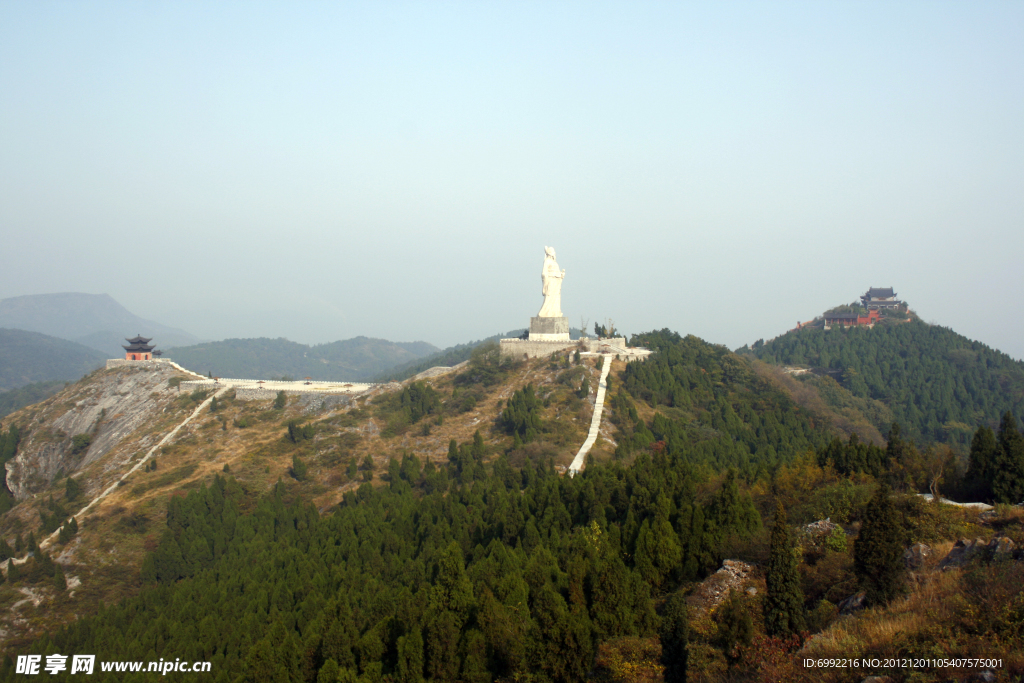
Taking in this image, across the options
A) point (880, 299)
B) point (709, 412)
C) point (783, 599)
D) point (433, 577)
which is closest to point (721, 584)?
point (783, 599)

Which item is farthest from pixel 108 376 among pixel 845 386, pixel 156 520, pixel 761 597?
pixel 845 386

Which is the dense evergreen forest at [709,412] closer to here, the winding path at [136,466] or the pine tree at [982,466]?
the pine tree at [982,466]

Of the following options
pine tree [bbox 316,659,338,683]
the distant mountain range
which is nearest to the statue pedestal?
pine tree [bbox 316,659,338,683]

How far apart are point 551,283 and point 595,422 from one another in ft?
38.1

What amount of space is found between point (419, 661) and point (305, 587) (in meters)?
9.58

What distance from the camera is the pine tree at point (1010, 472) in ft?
61.8

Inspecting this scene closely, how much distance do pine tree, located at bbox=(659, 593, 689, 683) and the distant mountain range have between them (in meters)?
135

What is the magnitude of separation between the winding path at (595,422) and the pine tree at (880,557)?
1695 cm

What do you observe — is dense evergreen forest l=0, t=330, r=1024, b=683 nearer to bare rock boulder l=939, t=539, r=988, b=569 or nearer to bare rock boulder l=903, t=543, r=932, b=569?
bare rock boulder l=903, t=543, r=932, b=569

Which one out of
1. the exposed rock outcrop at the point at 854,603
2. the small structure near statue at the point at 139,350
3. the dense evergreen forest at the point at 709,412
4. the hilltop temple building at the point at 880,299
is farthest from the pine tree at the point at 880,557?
the hilltop temple building at the point at 880,299

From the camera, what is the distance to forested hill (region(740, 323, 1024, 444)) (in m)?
62.7

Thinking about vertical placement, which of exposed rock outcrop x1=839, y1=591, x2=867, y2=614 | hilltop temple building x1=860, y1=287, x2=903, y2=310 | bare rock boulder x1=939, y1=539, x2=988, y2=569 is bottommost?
exposed rock outcrop x1=839, y1=591, x2=867, y2=614

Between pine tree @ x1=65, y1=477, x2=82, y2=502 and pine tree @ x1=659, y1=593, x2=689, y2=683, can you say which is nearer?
pine tree @ x1=659, y1=593, x2=689, y2=683

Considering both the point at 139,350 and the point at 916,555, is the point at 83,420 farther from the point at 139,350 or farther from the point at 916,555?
the point at 916,555
